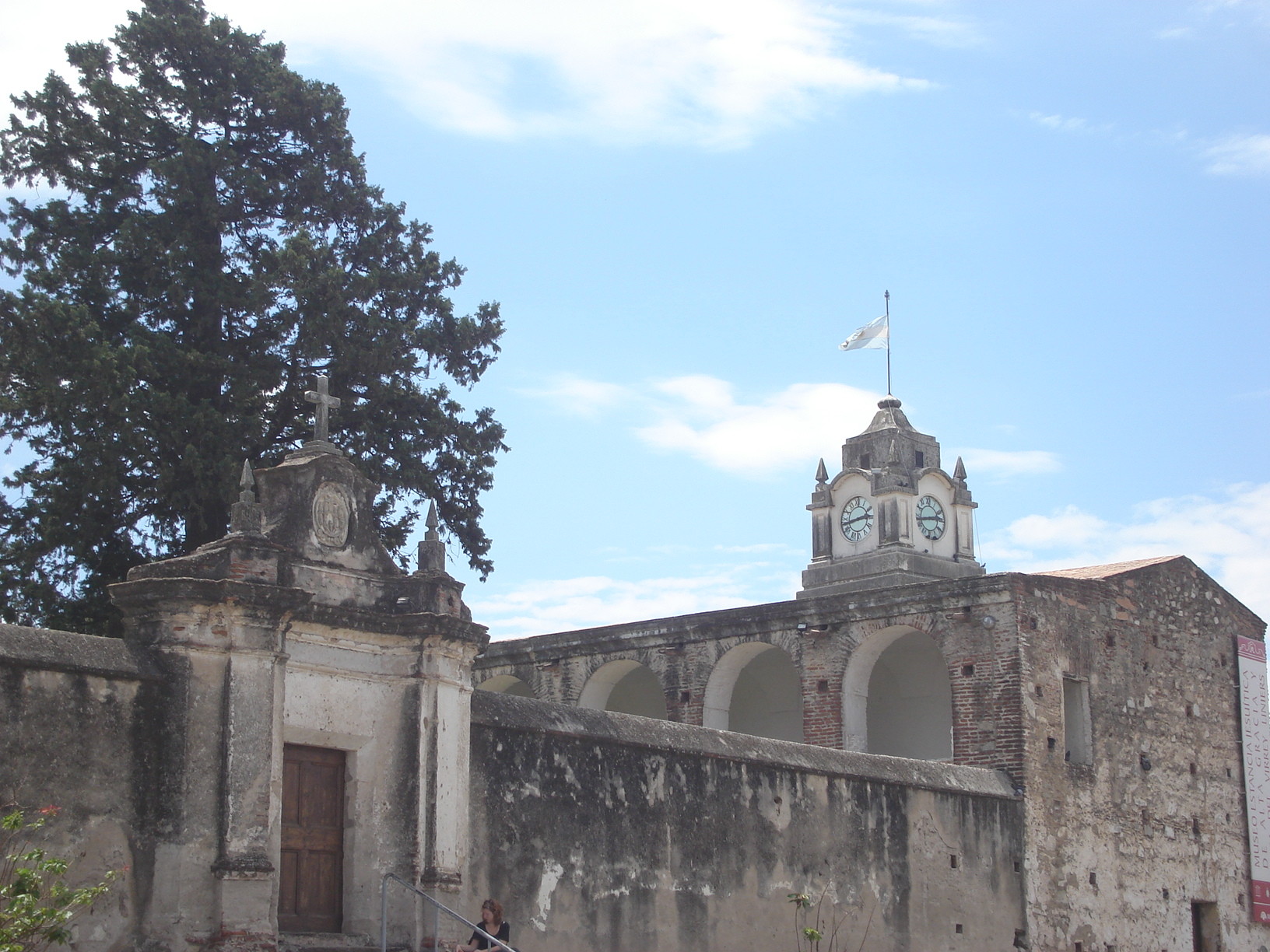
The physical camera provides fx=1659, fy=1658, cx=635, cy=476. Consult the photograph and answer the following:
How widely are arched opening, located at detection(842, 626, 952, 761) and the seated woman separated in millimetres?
12867

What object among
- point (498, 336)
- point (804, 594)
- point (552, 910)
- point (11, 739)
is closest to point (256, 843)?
point (11, 739)

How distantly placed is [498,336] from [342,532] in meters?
8.89

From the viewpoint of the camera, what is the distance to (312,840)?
13.0 meters

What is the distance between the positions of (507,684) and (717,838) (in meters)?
11.3

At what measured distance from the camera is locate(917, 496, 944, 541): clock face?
3500 cm

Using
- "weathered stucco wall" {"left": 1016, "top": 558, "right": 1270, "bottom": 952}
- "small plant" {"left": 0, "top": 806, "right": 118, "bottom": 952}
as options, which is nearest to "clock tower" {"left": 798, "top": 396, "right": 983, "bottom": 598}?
"weathered stucco wall" {"left": 1016, "top": 558, "right": 1270, "bottom": 952}

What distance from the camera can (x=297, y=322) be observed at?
65.4 ft

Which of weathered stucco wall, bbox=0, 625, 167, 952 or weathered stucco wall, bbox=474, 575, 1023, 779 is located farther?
weathered stucco wall, bbox=474, 575, 1023, 779

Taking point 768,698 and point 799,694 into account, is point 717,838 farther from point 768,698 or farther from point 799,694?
point 768,698

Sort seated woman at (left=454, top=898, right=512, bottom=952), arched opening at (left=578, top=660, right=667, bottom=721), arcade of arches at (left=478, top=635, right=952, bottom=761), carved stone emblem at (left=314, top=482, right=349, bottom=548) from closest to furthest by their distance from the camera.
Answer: seated woman at (left=454, top=898, right=512, bottom=952) < carved stone emblem at (left=314, top=482, right=349, bottom=548) < arcade of arches at (left=478, top=635, right=952, bottom=761) < arched opening at (left=578, top=660, right=667, bottom=721)

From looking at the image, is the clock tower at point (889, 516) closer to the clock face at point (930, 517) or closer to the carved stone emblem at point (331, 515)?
the clock face at point (930, 517)

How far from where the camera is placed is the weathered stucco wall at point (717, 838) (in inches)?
574

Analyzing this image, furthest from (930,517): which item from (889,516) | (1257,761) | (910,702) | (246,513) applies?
(246,513)

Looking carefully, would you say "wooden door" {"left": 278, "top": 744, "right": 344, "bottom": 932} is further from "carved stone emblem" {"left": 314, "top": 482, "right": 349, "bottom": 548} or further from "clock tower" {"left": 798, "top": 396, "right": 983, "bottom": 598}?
"clock tower" {"left": 798, "top": 396, "right": 983, "bottom": 598}
